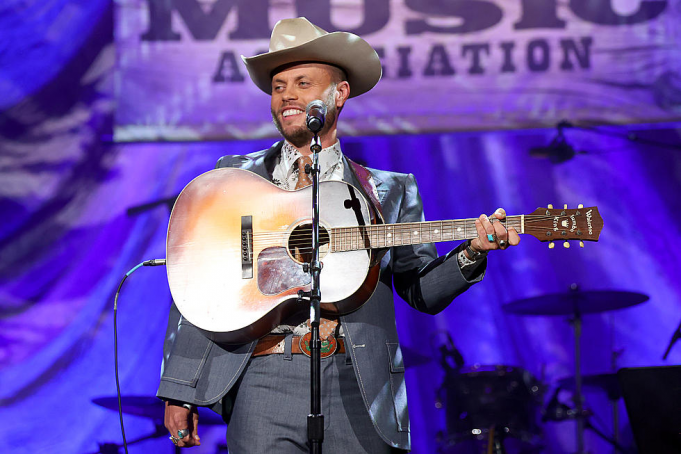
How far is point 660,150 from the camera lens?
175 inches

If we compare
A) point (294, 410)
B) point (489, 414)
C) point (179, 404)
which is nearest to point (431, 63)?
point (489, 414)

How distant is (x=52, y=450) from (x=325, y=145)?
281 cm

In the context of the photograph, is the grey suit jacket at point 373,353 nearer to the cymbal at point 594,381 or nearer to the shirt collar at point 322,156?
the shirt collar at point 322,156

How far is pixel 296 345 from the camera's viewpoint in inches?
101

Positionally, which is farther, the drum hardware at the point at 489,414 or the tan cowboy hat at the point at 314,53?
the drum hardware at the point at 489,414

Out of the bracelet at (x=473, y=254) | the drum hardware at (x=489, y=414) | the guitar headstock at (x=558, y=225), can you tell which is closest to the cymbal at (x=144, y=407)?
the drum hardware at (x=489, y=414)

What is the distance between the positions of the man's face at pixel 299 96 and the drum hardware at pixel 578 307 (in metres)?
1.97

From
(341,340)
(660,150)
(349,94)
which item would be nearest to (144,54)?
(349,94)

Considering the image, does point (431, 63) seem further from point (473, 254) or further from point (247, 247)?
point (247, 247)

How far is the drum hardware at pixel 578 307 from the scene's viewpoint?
4.18 meters

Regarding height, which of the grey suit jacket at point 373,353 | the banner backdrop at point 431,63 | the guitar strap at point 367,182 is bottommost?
the grey suit jacket at point 373,353

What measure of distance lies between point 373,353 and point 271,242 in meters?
0.59

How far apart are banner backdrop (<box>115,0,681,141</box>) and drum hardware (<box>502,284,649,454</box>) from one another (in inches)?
46.4

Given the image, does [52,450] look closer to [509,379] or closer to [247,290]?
[247,290]
